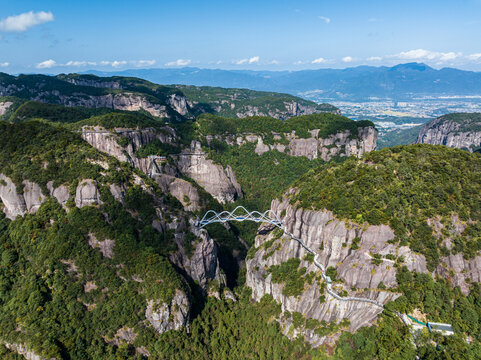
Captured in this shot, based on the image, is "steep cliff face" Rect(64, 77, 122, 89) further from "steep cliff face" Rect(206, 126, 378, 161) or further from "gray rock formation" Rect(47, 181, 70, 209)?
"gray rock formation" Rect(47, 181, 70, 209)

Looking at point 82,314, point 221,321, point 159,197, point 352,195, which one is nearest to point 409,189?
point 352,195

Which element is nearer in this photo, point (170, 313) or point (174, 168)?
point (170, 313)

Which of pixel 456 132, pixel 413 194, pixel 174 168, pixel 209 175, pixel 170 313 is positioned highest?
pixel 413 194

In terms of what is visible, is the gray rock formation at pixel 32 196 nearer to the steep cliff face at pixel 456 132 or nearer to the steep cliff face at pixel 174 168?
the steep cliff face at pixel 174 168

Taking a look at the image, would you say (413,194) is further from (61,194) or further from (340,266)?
(61,194)

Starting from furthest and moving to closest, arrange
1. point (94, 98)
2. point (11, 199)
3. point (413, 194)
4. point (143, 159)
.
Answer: point (94, 98), point (143, 159), point (11, 199), point (413, 194)

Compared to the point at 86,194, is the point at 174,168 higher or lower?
lower

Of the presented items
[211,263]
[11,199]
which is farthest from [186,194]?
[11,199]
